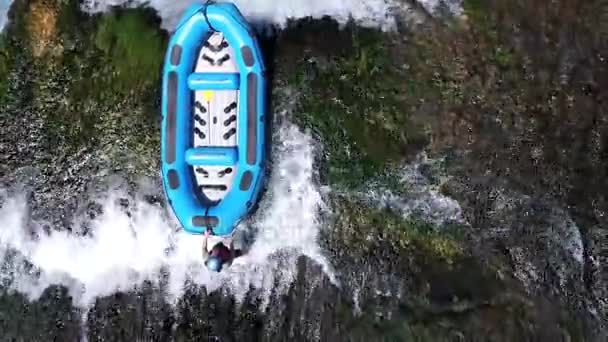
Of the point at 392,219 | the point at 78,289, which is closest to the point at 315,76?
the point at 392,219

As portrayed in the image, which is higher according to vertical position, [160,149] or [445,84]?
[445,84]

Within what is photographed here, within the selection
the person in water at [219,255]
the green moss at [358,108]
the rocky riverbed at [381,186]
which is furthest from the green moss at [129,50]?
the person in water at [219,255]

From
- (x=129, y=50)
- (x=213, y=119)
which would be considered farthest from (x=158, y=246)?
(x=129, y=50)

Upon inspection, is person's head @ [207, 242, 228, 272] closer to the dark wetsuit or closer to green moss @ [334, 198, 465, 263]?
the dark wetsuit

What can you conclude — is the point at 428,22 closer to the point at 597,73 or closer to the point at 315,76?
the point at 315,76

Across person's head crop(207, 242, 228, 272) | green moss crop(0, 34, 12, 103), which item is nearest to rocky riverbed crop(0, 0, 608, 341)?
person's head crop(207, 242, 228, 272)

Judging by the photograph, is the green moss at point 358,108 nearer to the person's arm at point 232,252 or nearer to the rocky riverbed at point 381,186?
the rocky riverbed at point 381,186
